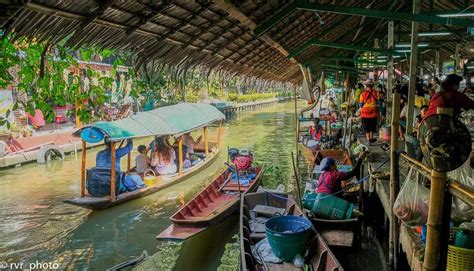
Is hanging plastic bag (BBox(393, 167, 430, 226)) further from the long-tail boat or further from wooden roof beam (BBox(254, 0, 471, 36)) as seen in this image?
the long-tail boat

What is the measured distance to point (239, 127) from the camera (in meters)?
33.2

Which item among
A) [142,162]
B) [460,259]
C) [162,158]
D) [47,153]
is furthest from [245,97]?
[460,259]

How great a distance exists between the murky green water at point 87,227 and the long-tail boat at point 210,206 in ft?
1.81

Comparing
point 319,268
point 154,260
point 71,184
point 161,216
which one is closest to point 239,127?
point 71,184

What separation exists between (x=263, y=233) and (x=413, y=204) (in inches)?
153

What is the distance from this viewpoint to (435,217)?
3.30 m

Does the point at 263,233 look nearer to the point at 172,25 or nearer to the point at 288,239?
the point at 288,239

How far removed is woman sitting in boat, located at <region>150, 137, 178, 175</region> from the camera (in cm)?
1379

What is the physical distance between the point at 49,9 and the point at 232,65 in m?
7.69

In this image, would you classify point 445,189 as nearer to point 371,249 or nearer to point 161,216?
point 371,249

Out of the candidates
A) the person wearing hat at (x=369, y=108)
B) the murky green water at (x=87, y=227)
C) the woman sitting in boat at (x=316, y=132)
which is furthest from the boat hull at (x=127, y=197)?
the person wearing hat at (x=369, y=108)

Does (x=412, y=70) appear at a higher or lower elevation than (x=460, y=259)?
higher

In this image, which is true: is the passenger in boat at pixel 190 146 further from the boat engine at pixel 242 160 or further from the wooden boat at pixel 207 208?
the wooden boat at pixel 207 208

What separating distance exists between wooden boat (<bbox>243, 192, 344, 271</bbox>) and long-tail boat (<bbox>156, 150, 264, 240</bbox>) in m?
0.84
